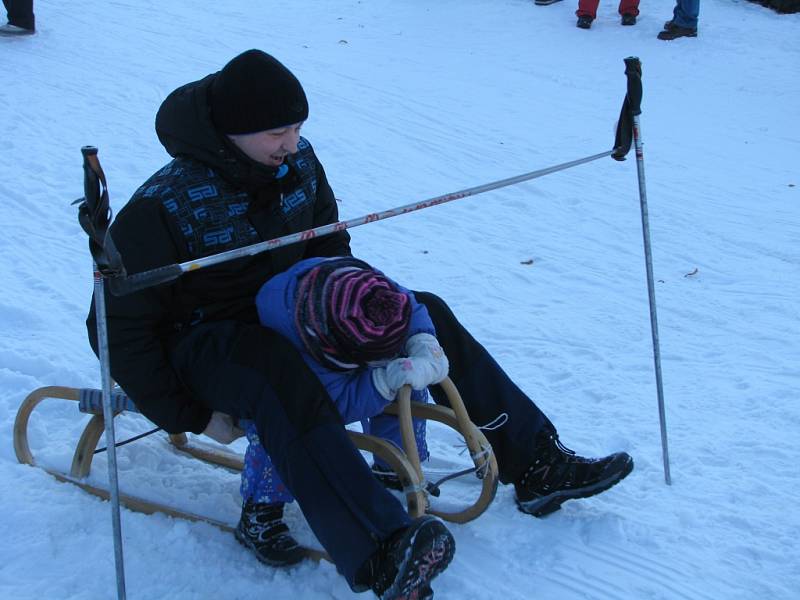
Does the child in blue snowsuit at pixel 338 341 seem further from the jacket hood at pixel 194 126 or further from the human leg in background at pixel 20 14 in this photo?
the human leg in background at pixel 20 14

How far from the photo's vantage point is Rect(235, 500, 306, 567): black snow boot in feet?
8.30

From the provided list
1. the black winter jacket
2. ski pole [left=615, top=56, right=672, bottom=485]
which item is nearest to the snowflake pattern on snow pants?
the black winter jacket

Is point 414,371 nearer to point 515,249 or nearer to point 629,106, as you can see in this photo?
point 629,106

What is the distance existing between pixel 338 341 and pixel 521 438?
696 millimetres

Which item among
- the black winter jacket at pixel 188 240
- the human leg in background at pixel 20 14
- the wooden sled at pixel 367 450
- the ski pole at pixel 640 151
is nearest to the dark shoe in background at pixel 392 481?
the wooden sled at pixel 367 450

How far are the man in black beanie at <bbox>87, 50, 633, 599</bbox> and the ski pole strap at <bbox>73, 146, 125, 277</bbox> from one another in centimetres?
41

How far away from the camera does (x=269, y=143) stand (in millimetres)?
2547

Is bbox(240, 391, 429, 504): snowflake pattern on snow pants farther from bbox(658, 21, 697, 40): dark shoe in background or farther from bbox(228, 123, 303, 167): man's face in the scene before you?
bbox(658, 21, 697, 40): dark shoe in background

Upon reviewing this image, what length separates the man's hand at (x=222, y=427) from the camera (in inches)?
101

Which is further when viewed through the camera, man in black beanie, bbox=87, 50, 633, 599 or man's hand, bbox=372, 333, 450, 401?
man's hand, bbox=372, 333, 450, 401

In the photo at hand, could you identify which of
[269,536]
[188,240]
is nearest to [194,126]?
[188,240]

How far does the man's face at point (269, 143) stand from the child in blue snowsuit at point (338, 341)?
321 millimetres

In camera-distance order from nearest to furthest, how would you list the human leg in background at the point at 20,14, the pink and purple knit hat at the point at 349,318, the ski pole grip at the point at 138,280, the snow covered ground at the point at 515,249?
the ski pole grip at the point at 138,280
the pink and purple knit hat at the point at 349,318
the snow covered ground at the point at 515,249
the human leg in background at the point at 20,14

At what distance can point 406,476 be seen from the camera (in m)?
2.48
